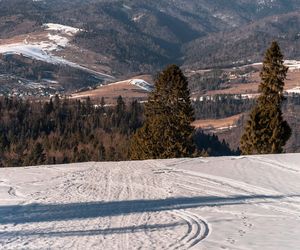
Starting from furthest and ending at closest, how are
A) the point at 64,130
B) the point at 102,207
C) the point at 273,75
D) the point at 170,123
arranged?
the point at 64,130 → the point at 170,123 → the point at 273,75 → the point at 102,207

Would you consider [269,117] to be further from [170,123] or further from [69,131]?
[69,131]

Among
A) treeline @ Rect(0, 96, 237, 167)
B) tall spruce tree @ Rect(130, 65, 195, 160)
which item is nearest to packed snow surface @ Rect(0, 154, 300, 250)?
tall spruce tree @ Rect(130, 65, 195, 160)

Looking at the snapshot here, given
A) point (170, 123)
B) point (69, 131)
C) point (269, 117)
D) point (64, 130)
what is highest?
point (269, 117)

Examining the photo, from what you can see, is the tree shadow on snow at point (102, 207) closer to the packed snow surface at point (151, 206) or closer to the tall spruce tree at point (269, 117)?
the packed snow surface at point (151, 206)

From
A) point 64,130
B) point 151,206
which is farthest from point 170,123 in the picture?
point 64,130

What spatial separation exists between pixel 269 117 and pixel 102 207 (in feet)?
119

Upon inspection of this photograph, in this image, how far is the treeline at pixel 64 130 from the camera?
10831cm

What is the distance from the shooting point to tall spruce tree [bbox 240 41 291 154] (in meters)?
55.1

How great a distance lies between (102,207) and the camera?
885 inches

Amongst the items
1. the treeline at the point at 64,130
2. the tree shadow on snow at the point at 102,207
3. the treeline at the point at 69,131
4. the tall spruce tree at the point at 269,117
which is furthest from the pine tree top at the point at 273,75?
the treeline at the point at 69,131

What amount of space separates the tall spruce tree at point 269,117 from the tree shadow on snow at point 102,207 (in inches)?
1178

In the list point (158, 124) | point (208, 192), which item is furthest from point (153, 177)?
point (158, 124)

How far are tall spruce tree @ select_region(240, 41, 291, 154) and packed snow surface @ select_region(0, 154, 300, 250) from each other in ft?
Answer: 63.0

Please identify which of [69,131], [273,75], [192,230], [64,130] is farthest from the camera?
[64,130]
